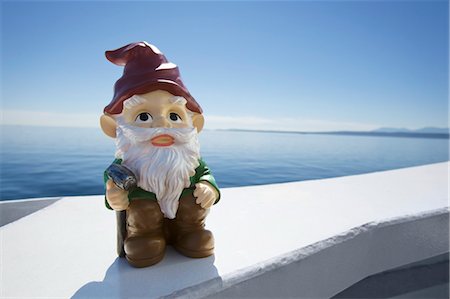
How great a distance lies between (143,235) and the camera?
1165 mm

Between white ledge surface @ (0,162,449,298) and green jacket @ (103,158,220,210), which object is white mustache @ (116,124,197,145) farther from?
white ledge surface @ (0,162,449,298)

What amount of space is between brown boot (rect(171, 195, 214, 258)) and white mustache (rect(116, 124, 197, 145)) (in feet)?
0.80

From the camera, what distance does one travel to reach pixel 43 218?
68.2 inches

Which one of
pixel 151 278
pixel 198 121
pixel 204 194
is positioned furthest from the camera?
pixel 198 121

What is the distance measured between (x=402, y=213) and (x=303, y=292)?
2.76 feet

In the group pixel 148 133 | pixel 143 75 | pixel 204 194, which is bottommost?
pixel 204 194

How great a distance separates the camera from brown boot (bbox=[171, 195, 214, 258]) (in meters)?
1.22

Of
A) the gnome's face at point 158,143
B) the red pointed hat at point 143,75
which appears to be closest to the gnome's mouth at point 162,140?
the gnome's face at point 158,143

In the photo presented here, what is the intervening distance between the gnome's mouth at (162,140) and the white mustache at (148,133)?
0.04 feet

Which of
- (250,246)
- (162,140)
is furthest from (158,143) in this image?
(250,246)

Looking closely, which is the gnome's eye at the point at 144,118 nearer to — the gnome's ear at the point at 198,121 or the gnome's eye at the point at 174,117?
the gnome's eye at the point at 174,117

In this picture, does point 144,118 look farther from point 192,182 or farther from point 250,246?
point 250,246

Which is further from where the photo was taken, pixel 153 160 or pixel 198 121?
pixel 198 121

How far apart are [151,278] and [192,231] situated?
240mm
